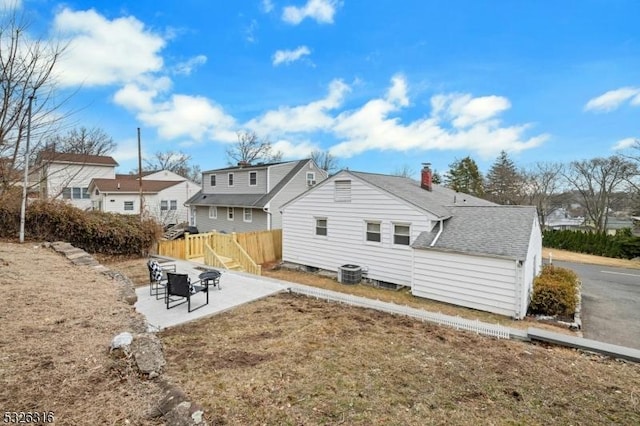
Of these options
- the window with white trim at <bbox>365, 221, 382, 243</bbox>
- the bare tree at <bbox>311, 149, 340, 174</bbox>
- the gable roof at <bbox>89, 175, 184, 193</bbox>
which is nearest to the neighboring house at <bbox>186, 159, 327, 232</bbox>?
the gable roof at <bbox>89, 175, 184, 193</bbox>

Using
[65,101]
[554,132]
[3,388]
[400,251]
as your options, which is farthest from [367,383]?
[554,132]

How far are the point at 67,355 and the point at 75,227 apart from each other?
34.2 feet

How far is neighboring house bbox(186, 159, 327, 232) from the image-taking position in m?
21.0

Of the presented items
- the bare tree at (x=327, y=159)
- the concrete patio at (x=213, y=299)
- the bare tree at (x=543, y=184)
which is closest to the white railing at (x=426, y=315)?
the concrete patio at (x=213, y=299)

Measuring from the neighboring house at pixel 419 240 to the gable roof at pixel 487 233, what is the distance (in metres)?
0.02

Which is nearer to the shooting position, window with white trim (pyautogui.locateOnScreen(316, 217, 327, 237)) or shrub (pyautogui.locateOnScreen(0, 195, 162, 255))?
shrub (pyautogui.locateOnScreen(0, 195, 162, 255))

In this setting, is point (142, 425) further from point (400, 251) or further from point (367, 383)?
point (400, 251)

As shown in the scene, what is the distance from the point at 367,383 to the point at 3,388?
3.63 meters

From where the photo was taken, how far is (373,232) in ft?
41.0

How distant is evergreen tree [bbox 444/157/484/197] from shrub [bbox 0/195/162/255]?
111 feet

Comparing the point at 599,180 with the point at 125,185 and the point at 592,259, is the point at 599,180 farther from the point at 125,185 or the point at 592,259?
the point at 125,185

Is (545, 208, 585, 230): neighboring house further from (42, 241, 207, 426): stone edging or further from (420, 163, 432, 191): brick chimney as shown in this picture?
(42, 241, 207, 426): stone edging

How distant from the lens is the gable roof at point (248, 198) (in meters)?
21.0

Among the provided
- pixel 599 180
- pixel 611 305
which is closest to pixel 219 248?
pixel 611 305
